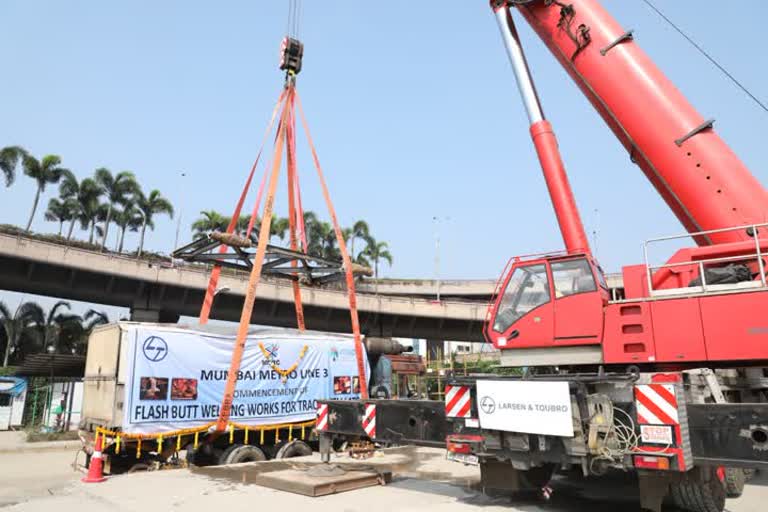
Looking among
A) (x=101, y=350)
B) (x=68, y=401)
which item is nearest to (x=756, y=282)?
(x=101, y=350)

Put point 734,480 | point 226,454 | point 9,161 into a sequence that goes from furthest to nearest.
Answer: point 9,161, point 226,454, point 734,480

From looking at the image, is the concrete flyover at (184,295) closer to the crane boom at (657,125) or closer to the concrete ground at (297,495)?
the concrete ground at (297,495)

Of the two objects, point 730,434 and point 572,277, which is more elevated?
point 572,277

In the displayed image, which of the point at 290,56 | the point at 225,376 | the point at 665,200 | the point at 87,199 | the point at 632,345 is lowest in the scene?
the point at 225,376

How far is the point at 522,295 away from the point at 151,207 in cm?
5302

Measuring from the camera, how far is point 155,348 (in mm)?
11305

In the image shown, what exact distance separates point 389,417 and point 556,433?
2.89 metres

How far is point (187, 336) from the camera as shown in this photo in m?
12.0

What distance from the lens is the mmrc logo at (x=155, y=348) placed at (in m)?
11.1

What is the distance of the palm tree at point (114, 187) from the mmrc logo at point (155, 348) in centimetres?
4535

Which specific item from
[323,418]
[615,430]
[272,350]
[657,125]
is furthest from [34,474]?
[657,125]

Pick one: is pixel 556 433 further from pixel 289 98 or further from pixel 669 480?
pixel 289 98

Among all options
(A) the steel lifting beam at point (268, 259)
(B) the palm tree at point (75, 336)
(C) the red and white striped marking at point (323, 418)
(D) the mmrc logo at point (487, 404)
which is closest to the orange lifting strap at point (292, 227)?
(A) the steel lifting beam at point (268, 259)

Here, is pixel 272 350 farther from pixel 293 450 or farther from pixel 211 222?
pixel 211 222
